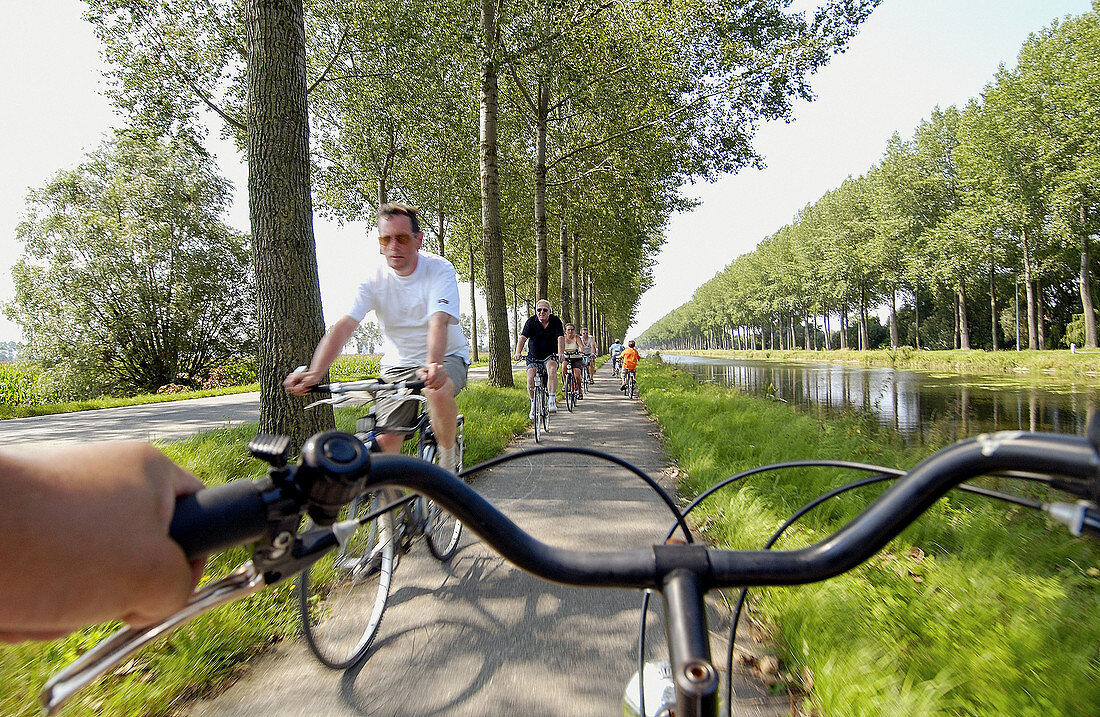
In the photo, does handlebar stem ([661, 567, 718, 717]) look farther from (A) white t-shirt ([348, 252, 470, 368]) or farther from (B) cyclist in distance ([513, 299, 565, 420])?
(B) cyclist in distance ([513, 299, 565, 420])

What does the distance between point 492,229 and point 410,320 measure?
10.6 m

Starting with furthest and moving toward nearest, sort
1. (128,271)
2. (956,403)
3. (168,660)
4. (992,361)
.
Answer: (992,361) < (128,271) < (956,403) < (168,660)

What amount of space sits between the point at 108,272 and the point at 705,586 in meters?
28.1

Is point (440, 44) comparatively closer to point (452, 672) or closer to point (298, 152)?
point (298, 152)

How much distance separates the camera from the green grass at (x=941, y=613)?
2.23 metres

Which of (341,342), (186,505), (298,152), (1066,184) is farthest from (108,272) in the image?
(1066,184)

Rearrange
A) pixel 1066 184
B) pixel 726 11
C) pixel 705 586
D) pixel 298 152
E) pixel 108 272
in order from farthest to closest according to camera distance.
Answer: pixel 1066 184 < pixel 108 272 < pixel 726 11 < pixel 298 152 < pixel 705 586

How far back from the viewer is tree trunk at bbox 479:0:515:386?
517 inches

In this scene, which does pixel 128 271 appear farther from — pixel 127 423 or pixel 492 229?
pixel 492 229

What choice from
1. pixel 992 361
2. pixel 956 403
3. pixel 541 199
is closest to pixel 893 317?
pixel 992 361

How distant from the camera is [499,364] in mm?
14891

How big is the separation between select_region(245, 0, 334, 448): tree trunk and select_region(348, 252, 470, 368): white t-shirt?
7.71 ft

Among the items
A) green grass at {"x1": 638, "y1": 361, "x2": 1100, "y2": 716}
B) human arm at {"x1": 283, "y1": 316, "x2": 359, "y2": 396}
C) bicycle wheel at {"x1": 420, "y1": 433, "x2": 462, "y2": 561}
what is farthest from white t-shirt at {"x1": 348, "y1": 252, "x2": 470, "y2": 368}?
green grass at {"x1": 638, "y1": 361, "x2": 1100, "y2": 716}

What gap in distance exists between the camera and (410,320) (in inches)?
154
